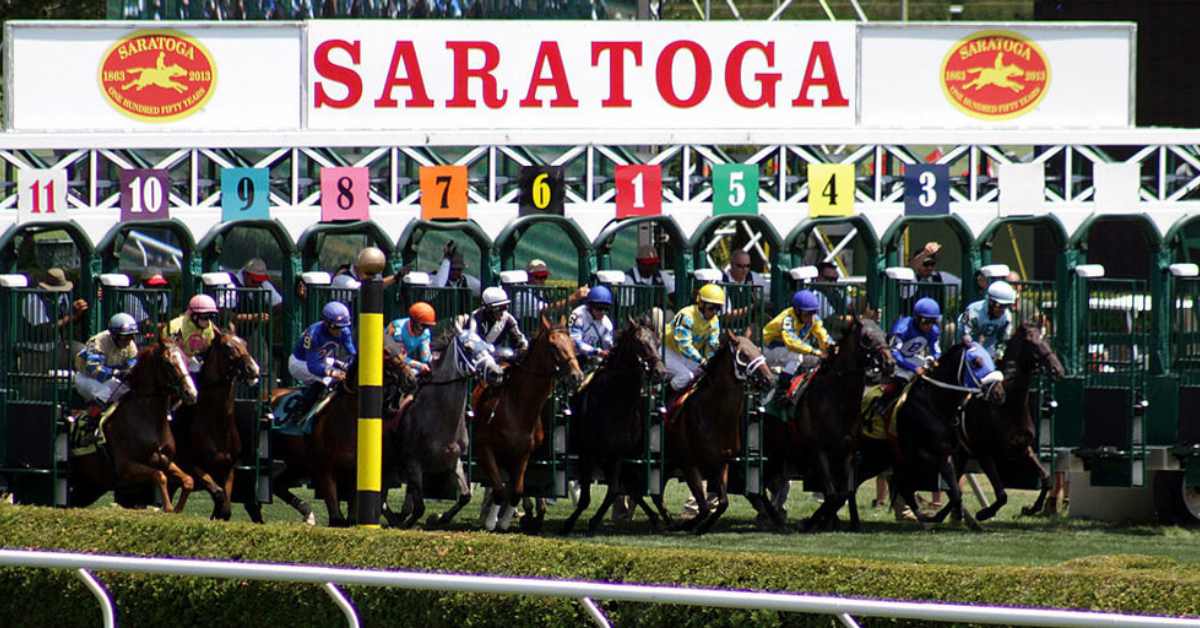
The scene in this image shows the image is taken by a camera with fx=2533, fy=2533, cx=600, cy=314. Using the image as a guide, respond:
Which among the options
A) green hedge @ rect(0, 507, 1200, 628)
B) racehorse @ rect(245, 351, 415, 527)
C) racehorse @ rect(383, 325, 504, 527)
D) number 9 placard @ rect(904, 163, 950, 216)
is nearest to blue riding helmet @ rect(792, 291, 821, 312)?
racehorse @ rect(383, 325, 504, 527)

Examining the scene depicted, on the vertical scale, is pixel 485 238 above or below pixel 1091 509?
above

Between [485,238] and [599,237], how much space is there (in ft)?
2.20

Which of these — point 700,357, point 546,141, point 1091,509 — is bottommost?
point 1091,509

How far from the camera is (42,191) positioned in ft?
49.2

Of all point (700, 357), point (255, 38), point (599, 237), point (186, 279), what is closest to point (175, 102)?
point (255, 38)

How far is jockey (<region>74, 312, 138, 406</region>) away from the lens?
525 inches

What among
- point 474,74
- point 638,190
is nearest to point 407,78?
point 474,74

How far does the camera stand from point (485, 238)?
48.9ft

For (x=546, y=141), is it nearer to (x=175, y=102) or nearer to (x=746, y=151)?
(x=175, y=102)

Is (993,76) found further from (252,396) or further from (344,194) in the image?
(252,396)

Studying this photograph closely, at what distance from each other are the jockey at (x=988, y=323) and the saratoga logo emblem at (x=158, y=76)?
5262mm

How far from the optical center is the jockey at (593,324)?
45.3ft

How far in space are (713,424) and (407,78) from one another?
389 centimetres

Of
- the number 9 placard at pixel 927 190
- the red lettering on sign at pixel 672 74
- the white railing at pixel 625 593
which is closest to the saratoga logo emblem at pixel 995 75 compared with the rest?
the number 9 placard at pixel 927 190
